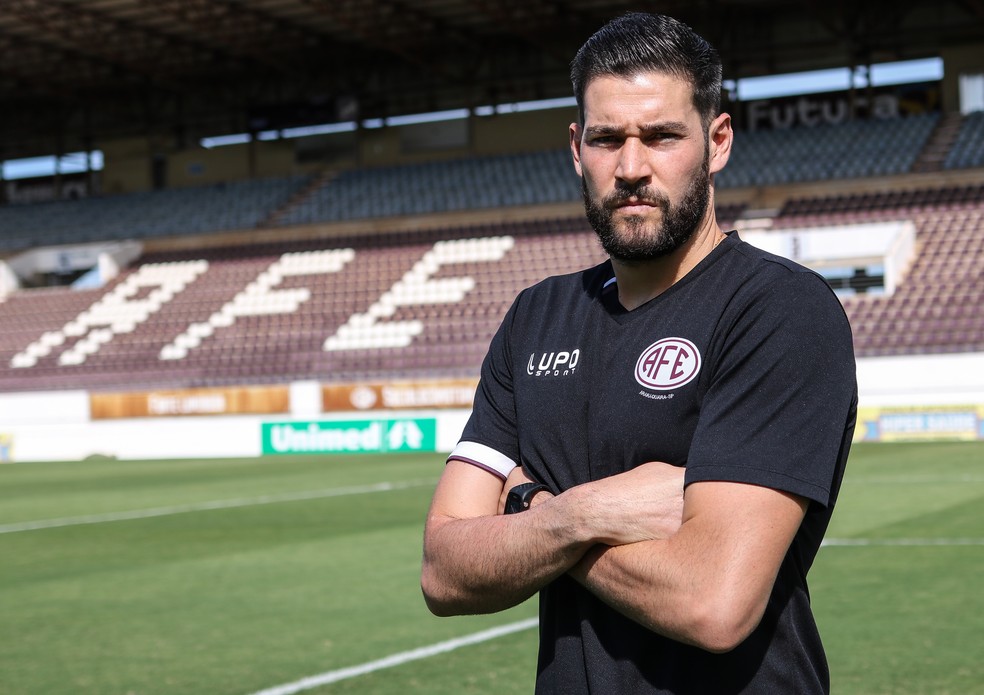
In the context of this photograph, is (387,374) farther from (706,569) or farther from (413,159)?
(706,569)

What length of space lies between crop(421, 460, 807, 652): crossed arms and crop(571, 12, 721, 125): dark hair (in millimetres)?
643

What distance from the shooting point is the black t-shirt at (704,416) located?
2.00 meters

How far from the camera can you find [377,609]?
7.75 m

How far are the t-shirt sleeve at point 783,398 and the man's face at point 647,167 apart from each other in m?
0.21

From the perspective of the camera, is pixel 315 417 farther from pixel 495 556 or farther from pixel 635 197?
pixel 635 197

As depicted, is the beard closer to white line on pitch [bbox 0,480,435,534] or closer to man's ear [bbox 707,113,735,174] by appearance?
man's ear [bbox 707,113,735,174]

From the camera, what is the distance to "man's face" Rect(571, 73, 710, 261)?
7.09 ft

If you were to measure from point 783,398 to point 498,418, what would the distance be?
0.62 meters

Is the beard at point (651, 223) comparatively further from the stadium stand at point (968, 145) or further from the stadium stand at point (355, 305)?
the stadium stand at point (968, 145)

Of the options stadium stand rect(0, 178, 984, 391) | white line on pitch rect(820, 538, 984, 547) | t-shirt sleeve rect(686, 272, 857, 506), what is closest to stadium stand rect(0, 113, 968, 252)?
stadium stand rect(0, 178, 984, 391)

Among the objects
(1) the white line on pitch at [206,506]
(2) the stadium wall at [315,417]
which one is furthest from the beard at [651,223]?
(2) the stadium wall at [315,417]

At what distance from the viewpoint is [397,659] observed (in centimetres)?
634

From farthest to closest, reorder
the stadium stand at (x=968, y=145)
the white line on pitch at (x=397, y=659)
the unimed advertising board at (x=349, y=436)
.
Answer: the stadium stand at (x=968, y=145) < the unimed advertising board at (x=349, y=436) < the white line on pitch at (x=397, y=659)

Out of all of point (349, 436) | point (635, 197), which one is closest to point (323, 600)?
point (635, 197)
